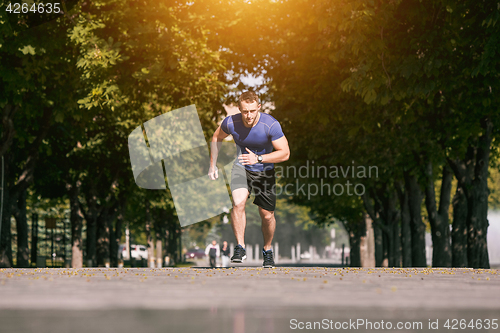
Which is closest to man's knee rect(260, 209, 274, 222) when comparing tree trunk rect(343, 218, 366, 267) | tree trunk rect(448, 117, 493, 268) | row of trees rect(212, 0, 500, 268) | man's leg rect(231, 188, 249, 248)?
man's leg rect(231, 188, 249, 248)

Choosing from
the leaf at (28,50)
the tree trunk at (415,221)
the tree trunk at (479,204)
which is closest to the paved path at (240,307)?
the leaf at (28,50)

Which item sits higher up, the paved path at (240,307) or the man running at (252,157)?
the man running at (252,157)

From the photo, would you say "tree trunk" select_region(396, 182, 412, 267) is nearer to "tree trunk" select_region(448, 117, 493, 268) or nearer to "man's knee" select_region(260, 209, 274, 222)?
"tree trunk" select_region(448, 117, 493, 268)

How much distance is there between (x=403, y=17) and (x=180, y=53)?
477 cm

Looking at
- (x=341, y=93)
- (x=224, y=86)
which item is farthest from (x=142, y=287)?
(x=224, y=86)

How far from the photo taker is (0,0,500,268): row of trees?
41.2ft

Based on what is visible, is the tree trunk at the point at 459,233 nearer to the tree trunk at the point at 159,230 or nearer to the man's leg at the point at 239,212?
the man's leg at the point at 239,212

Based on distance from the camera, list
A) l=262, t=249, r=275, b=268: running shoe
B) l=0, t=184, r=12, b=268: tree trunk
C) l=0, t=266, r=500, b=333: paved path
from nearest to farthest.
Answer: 1. l=0, t=266, r=500, b=333: paved path
2. l=262, t=249, r=275, b=268: running shoe
3. l=0, t=184, r=12, b=268: tree trunk

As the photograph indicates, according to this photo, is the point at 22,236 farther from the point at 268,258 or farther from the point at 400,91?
the point at 268,258

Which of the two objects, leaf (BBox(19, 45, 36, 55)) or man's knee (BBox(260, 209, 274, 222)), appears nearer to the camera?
man's knee (BBox(260, 209, 274, 222))

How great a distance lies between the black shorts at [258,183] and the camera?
345 inches

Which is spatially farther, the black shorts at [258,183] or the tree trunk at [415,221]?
the tree trunk at [415,221]

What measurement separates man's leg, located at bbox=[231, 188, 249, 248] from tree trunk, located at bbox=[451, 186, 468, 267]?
11.6 meters

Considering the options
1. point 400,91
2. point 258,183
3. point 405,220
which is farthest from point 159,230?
point 258,183
